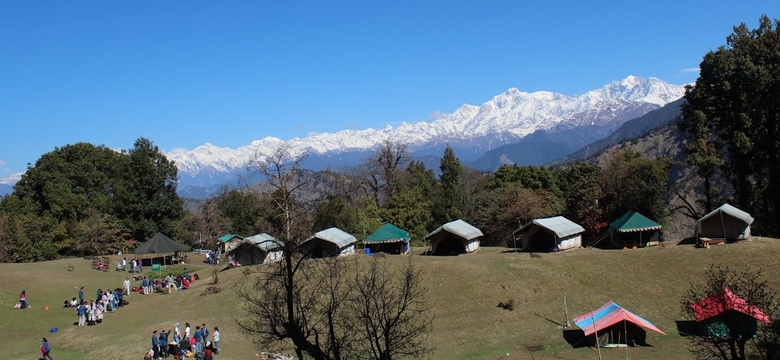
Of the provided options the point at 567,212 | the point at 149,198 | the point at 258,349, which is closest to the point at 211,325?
the point at 258,349

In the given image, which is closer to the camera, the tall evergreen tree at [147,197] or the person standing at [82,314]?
the person standing at [82,314]

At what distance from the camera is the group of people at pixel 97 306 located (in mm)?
34938

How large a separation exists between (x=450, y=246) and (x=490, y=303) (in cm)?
1646

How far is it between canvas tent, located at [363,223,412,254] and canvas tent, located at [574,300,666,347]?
84.1 ft

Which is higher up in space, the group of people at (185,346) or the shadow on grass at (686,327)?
the group of people at (185,346)

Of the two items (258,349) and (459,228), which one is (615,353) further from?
(459,228)

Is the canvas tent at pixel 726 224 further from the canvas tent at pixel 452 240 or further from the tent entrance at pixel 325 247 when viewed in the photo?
the tent entrance at pixel 325 247

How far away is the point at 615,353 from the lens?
26.3 m

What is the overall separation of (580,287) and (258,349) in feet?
67.9

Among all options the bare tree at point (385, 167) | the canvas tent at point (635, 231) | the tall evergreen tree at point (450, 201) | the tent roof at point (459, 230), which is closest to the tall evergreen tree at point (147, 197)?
the bare tree at point (385, 167)

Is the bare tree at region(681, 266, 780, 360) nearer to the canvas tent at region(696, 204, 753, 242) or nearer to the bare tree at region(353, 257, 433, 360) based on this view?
the bare tree at region(353, 257, 433, 360)

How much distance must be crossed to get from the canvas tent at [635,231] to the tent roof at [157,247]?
43434 mm

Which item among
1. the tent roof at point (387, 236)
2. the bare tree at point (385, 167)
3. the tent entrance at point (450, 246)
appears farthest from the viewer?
the bare tree at point (385, 167)

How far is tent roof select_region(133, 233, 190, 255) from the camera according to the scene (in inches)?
2255
